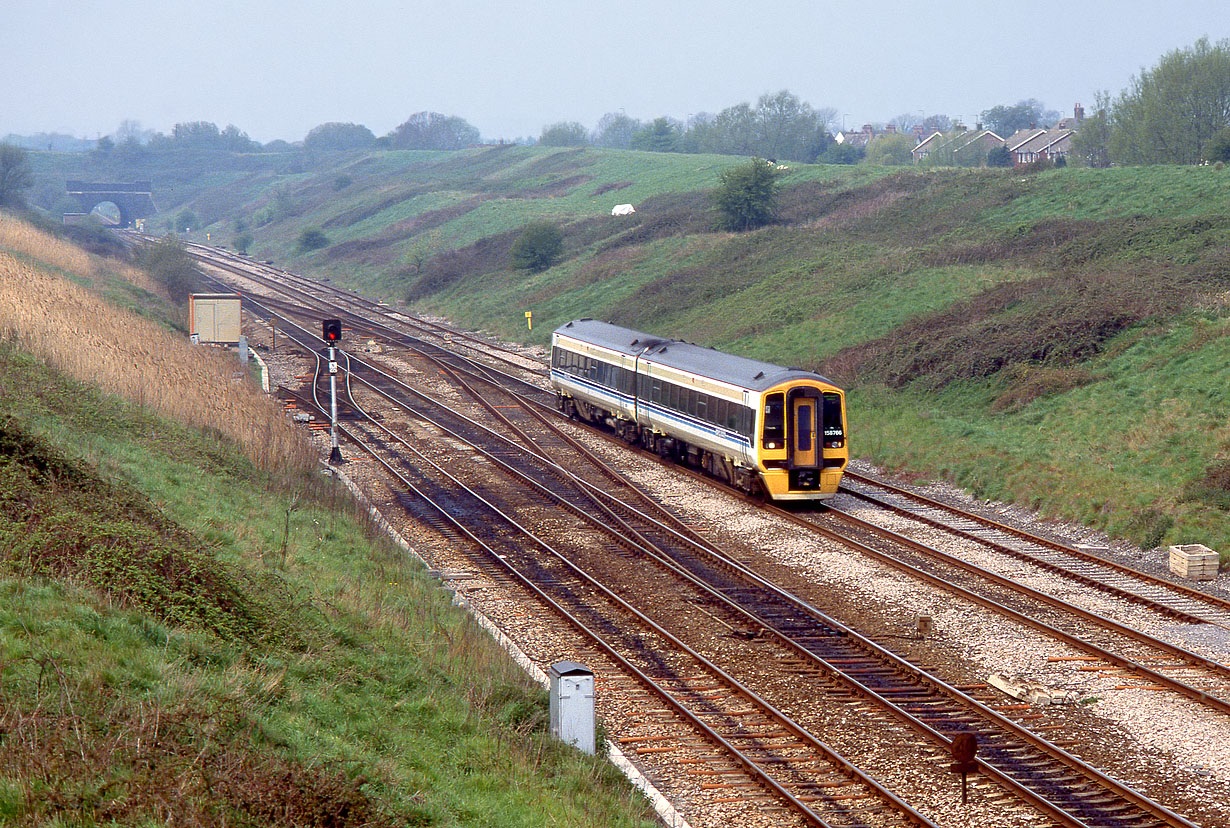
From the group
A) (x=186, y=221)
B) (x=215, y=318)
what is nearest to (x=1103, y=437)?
(x=215, y=318)

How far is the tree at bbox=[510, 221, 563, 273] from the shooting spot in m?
67.0

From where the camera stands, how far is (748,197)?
6225 cm

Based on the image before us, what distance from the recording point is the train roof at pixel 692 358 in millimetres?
23828

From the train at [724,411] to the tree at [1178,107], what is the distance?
188 feet

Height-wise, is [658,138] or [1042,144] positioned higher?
[658,138]

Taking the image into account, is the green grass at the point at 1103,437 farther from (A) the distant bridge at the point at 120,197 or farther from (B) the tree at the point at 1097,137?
(A) the distant bridge at the point at 120,197

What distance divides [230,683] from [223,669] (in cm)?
64

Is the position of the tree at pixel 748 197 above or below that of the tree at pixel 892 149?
below

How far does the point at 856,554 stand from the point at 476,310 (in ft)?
146

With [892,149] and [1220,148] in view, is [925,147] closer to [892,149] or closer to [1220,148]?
[892,149]

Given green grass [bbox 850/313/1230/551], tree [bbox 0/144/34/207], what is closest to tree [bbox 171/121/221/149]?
tree [bbox 0/144/34/207]

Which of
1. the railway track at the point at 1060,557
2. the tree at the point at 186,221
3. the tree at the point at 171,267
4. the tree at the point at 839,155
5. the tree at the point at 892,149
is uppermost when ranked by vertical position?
the tree at the point at 892,149

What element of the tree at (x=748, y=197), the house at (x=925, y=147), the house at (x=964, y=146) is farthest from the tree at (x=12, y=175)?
the house at (x=925, y=147)

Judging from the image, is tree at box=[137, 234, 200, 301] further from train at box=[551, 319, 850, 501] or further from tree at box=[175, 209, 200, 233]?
tree at box=[175, 209, 200, 233]
